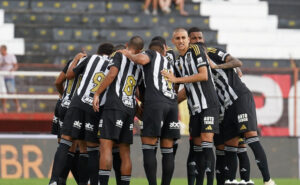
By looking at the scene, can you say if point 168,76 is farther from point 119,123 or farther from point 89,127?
point 89,127

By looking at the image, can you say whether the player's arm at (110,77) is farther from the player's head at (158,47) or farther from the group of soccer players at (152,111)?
the player's head at (158,47)

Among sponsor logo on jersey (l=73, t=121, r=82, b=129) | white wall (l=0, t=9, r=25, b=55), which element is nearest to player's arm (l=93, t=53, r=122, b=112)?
sponsor logo on jersey (l=73, t=121, r=82, b=129)

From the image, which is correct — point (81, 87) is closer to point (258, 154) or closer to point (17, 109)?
A: point (258, 154)

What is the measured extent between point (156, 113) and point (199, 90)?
29.0 inches

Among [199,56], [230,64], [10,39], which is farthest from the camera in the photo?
[10,39]

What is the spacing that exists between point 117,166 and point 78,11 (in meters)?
10.8

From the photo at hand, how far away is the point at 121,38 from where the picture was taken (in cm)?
1862

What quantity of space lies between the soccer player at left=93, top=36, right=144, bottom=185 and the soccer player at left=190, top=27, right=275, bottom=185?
118 cm

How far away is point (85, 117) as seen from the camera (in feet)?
29.4

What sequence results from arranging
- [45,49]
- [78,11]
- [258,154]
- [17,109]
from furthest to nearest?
[78,11], [45,49], [17,109], [258,154]

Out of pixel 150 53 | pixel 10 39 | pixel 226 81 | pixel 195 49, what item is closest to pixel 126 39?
pixel 10 39

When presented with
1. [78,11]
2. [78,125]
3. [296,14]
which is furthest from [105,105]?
[296,14]

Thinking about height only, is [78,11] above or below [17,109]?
above

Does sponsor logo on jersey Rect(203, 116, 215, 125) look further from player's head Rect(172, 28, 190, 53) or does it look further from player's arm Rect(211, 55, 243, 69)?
player's head Rect(172, 28, 190, 53)
